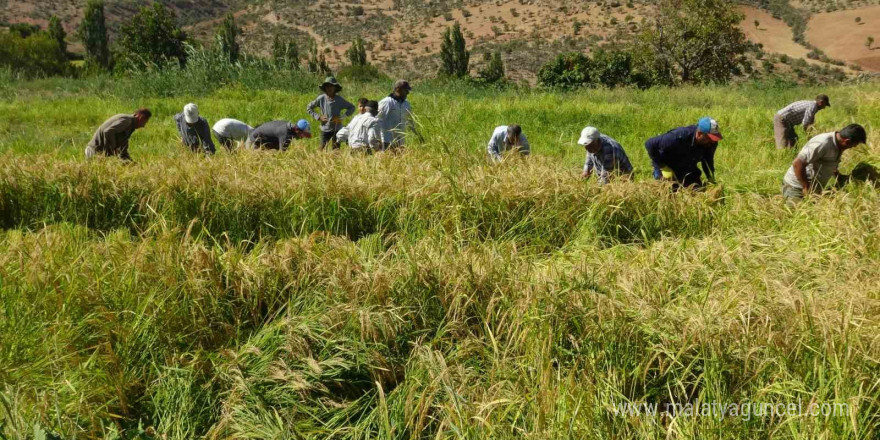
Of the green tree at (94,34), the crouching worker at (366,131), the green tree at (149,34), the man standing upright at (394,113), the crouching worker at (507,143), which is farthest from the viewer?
the green tree at (94,34)

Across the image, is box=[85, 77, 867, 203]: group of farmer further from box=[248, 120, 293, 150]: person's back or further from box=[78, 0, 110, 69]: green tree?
box=[78, 0, 110, 69]: green tree

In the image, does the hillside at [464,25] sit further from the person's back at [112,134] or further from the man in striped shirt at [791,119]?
the person's back at [112,134]

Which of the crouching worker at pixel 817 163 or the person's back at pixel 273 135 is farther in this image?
the person's back at pixel 273 135

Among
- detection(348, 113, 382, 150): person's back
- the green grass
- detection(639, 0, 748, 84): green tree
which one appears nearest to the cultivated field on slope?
detection(639, 0, 748, 84): green tree

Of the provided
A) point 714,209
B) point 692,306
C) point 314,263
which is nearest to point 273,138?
point 314,263

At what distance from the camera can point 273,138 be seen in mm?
8227

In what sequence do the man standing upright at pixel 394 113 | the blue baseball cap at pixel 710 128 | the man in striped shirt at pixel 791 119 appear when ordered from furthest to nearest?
the man in striped shirt at pixel 791 119
the man standing upright at pixel 394 113
the blue baseball cap at pixel 710 128

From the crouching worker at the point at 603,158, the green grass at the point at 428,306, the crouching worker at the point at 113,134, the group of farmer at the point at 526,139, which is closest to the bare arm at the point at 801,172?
the group of farmer at the point at 526,139

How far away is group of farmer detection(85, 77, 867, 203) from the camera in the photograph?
566 cm

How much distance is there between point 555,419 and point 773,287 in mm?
1755

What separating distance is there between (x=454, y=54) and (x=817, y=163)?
121 feet

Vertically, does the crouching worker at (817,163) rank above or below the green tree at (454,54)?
below

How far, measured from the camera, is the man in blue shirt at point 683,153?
6.03m

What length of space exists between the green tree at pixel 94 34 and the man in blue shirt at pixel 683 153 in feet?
159
